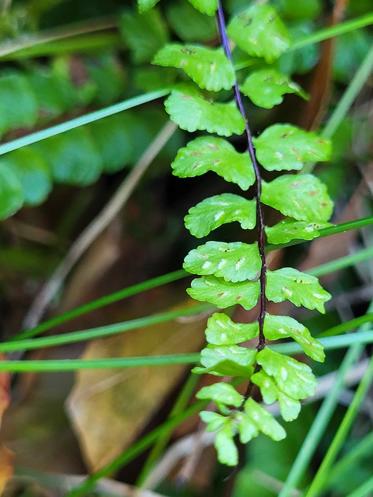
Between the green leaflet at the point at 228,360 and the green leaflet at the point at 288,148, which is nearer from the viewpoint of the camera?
the green leaflet at the point at 228,360

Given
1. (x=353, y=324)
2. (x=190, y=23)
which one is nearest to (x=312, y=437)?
(x=353, y=324)

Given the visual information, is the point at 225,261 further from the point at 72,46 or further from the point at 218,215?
the point at 72,46

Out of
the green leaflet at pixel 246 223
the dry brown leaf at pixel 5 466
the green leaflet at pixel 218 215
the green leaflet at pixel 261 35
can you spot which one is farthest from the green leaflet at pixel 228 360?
the dry brown leaf at pixel 5 466

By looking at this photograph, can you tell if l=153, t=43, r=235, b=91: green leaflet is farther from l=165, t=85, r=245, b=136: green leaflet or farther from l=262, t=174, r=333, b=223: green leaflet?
l=262, t=174, r=333, b=223: green leaflet

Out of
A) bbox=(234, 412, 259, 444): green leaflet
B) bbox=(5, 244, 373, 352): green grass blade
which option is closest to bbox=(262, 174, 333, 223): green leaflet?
bbox=(5, 244, 373, 352): green grass blade

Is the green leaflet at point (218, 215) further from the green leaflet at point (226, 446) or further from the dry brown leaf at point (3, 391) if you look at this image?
the dry brown leaf at point (3, 391)

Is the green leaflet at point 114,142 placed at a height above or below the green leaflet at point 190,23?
below
